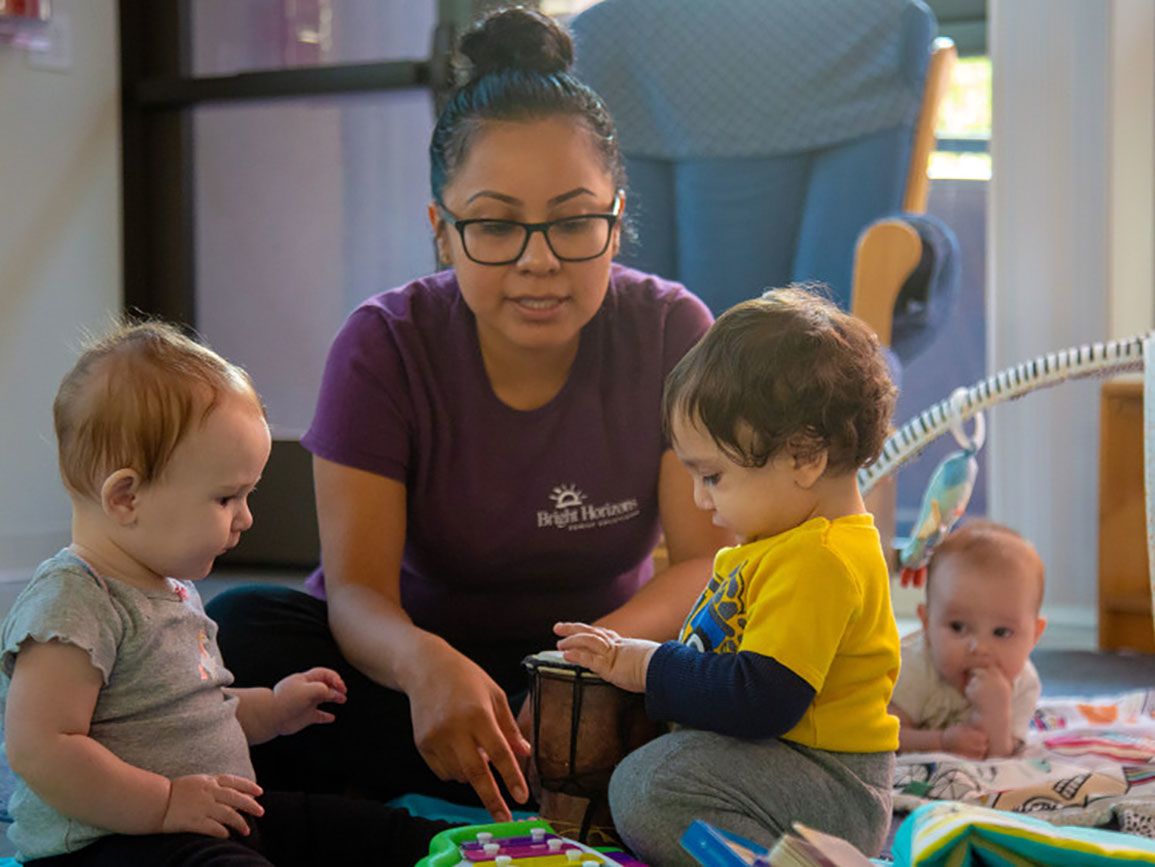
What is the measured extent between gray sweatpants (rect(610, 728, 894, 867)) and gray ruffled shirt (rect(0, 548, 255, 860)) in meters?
0.39

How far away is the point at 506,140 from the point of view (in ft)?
5.38

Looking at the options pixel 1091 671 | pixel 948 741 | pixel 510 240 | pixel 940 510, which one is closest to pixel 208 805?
pixel 510 240

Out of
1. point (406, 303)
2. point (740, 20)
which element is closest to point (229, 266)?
point (740, 20)

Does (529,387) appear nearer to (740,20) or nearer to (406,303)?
(406,303)

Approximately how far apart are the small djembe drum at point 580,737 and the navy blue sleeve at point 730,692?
71mm

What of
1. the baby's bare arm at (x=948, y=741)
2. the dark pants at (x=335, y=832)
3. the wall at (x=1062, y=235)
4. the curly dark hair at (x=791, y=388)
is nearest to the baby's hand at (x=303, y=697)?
the dark pants at (x=335, y=832)

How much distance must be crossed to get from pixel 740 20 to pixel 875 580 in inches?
86.6

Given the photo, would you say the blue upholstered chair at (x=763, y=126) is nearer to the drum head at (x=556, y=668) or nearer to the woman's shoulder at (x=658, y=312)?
the woman's shoulder at (x=658, y=312)

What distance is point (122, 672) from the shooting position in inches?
48.5

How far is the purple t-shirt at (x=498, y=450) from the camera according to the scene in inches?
68.6

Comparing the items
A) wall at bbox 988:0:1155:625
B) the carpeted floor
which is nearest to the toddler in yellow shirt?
the carpeted floor

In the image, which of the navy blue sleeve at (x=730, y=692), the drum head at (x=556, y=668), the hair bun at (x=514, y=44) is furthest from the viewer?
the hair bun at (x=514, y=44)

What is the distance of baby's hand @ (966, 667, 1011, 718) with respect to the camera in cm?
196

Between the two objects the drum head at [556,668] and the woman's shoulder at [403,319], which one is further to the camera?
the woman's shoulder at [403,319]
